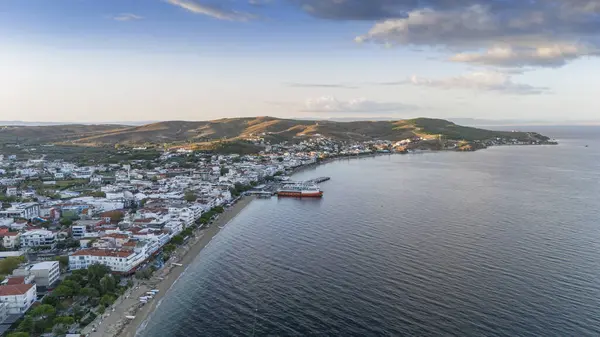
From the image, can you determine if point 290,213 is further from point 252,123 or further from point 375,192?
point 252,123

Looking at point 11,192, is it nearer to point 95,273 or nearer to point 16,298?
point 95,273

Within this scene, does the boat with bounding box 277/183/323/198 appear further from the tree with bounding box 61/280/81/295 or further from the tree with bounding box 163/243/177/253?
the tree with bounding box 61/280/81/295

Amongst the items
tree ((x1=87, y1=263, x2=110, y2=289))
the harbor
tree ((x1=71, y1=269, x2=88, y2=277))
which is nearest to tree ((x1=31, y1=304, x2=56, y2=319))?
tree ((x1=87, y1=263, x2=110, y2=289))

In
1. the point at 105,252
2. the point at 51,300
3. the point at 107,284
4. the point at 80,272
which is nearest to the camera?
the point at 51,300

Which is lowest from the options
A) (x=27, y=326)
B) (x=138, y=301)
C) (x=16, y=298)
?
(x=138, y=301)

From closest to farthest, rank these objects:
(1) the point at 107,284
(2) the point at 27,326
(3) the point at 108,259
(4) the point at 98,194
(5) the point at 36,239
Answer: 1. (2) the point at 27,326
2. (1) the point at 107,284
3. (3) the point at 108,259
4. (5) the point at 36,239
5. (4) the point at 98,194

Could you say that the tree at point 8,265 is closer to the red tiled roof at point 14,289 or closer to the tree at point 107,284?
the red tiled roof at point 14,289

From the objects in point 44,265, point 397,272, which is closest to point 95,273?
point 44,265

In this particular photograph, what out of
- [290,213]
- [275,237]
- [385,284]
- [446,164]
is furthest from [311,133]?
[385,284]
